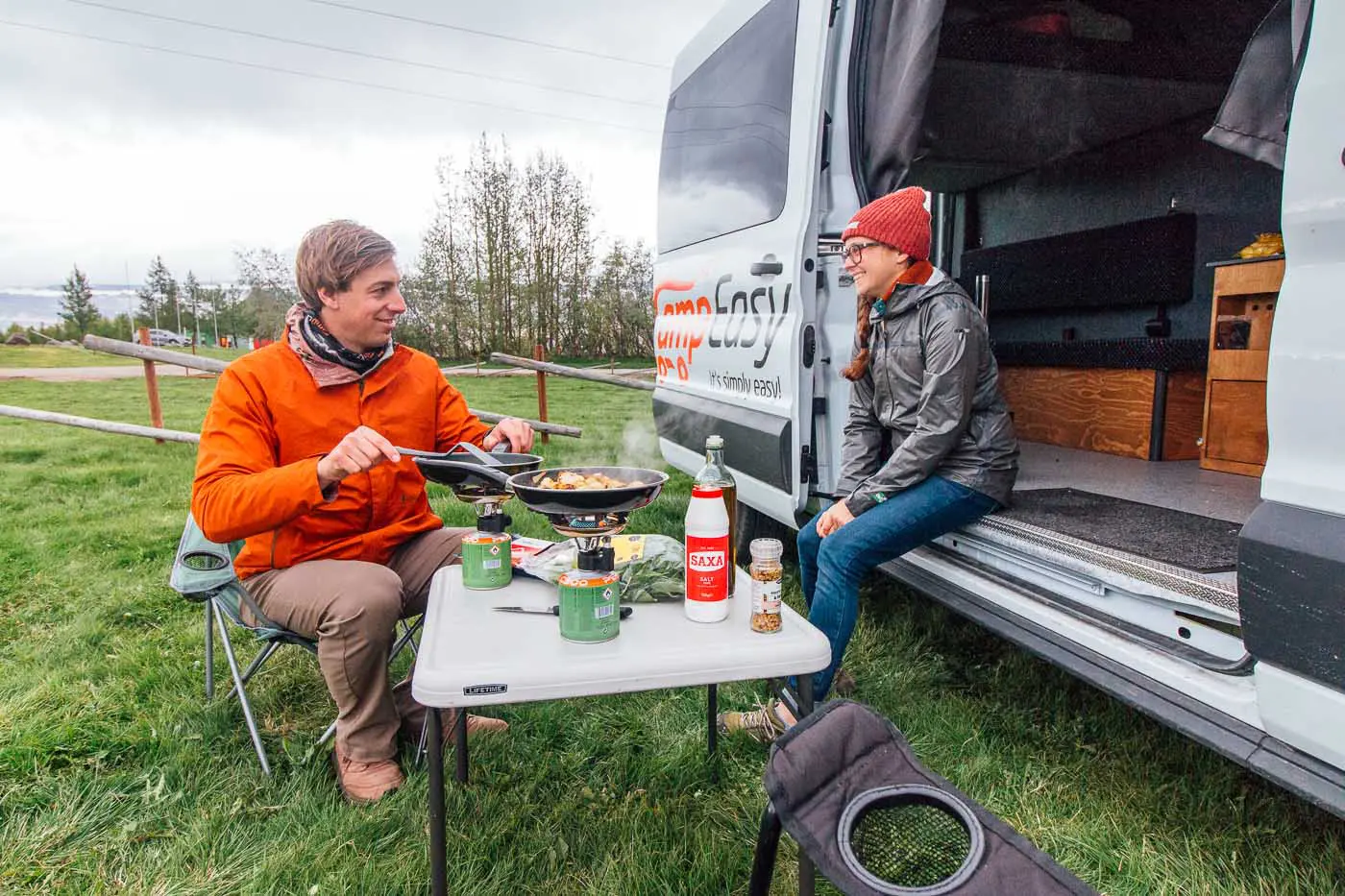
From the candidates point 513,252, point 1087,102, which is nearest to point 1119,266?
point 1087,102

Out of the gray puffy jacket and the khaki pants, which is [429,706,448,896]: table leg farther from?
the gray puffy jacket

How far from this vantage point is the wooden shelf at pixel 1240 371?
3215mm

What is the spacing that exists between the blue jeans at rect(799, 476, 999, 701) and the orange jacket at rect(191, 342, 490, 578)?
1.13m

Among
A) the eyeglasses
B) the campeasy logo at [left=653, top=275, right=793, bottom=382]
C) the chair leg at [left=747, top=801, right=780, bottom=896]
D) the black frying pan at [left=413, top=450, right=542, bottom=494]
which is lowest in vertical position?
the chair leg at [left=747, top=801, right=780, bottom=896]

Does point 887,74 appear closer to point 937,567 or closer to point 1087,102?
point 937,567

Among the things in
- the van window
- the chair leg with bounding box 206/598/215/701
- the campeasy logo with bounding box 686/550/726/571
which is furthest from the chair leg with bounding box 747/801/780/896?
the van window

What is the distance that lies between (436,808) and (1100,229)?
4.17 m

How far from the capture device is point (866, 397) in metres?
2.63

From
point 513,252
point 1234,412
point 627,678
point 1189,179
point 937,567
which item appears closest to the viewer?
point 627,678

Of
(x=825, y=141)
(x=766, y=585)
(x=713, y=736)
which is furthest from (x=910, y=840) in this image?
(x=825, y=141)

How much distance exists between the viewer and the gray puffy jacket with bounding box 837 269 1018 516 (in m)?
2.32

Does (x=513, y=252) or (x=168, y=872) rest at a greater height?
(x=513, y=252)

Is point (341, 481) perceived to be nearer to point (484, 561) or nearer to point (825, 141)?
Result: point (484, 561)

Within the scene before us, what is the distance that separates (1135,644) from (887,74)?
5.90 ft
